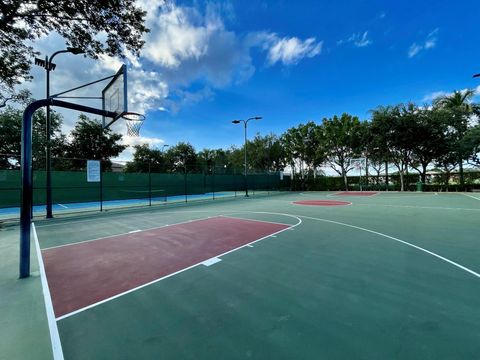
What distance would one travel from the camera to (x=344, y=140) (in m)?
25.8

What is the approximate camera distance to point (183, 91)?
16797 millimetres

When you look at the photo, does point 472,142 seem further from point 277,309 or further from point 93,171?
point 93,171

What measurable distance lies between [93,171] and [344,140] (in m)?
24.8

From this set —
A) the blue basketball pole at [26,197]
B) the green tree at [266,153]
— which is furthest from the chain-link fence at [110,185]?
the blue basketball pole at [26,197]

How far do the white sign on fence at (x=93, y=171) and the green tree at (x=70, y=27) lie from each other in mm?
4509

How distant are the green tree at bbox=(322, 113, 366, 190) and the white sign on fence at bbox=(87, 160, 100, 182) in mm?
23581

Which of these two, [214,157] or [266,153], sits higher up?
[214,157]

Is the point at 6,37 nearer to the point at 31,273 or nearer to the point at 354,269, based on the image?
the point at 31,273

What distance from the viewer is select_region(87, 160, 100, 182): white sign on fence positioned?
10.7 metres

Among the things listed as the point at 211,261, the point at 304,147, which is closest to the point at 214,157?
the point at 304,147

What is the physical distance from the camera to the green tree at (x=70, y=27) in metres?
5.23

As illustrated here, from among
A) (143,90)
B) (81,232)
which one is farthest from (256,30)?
(81,232)

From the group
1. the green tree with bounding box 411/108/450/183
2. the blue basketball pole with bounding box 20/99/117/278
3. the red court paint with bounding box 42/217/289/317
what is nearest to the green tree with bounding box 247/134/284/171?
the green tree with bounding box 411/108/450/183

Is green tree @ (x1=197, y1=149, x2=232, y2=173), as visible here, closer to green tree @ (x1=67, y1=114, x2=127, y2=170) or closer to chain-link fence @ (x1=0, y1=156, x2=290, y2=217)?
chain-link fence @ (x1=0, y1=156, x2=290, y2=217)
